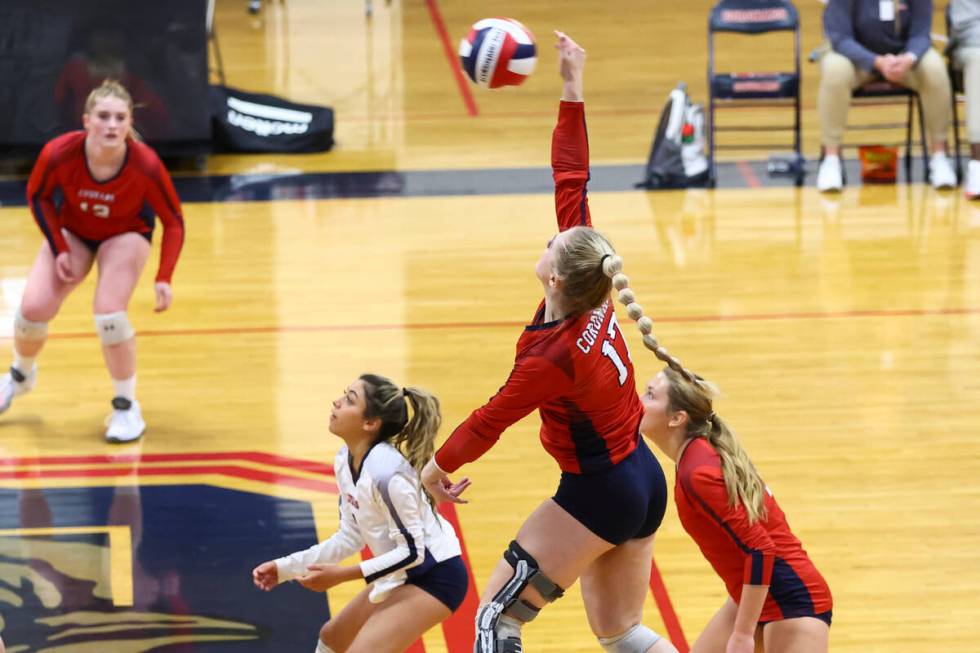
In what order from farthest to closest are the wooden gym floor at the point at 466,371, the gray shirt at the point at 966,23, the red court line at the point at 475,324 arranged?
the gray shirt at the point at 966,23 → the red court line at the point at 475,324 → the wooden gym floor at the point at 466,371

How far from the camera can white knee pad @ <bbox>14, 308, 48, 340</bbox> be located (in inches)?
271

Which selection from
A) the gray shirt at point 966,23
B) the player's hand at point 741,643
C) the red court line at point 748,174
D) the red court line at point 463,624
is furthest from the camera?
the red court line at point 748,174

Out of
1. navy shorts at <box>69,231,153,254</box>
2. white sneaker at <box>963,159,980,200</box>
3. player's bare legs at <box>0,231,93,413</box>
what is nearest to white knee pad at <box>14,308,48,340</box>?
player's bare legs at <box>0,231,93,413</box>

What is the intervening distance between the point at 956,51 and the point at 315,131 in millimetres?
4892

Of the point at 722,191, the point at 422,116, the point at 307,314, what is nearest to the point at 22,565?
the point at 307,314

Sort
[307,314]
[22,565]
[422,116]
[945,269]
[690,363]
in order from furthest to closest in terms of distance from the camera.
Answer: [422,116]
[945,269]
[307,314]
[690,363]
[22,565]

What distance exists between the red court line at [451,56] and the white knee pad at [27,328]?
670cm

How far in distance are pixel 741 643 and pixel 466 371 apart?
3.85 metres

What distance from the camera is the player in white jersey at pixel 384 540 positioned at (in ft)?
14.3

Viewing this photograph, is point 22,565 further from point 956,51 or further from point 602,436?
point 956,51

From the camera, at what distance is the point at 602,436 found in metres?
4.22

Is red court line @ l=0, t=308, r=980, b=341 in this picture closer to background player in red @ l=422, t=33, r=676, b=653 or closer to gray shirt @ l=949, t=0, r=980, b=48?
gray shirt @ l=949, t=0, r=980, b=48

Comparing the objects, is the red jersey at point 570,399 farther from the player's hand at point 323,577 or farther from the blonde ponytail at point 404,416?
the player's hand at point 323,577

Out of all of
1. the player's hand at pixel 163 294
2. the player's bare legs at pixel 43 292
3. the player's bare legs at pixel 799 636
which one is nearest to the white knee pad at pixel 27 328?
the player's bare legs at pixel 43 292
